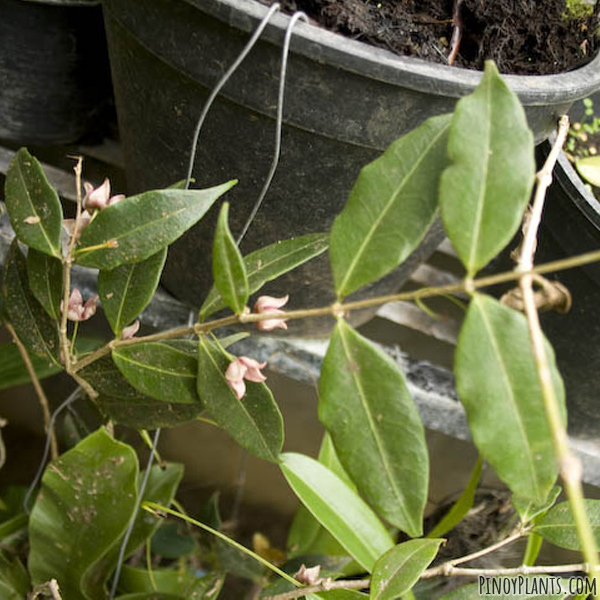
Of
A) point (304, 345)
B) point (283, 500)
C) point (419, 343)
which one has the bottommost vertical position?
point (283, 500)

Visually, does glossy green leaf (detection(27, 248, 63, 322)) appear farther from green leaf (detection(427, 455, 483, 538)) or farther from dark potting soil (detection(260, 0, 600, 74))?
green leaf (detection(427, 455, 483, 538))

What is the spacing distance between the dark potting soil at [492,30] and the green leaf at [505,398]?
1.07ft

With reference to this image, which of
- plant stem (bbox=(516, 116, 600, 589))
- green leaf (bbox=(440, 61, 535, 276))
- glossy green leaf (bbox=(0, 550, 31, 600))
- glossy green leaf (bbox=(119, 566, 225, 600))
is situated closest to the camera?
plant stem (bbox=(516, 116, 600, 589))

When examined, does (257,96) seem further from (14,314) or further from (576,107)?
(576,107)

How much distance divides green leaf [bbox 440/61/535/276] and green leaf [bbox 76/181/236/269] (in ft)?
0.54

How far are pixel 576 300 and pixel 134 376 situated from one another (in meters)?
0.49

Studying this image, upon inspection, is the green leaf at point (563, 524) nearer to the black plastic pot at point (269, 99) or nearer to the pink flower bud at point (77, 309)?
the black plastic pot at point (269, 99)

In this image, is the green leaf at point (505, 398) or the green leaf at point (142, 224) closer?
the green leaf at point (505, 398)

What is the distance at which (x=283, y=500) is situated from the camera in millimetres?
1344

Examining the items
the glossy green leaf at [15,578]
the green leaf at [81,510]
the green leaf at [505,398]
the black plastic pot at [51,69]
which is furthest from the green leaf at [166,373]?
the black plastic pot at [51,69]

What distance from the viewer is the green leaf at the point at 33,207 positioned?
511 millimetres

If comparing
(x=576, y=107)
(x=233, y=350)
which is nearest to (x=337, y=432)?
(x=233, y=350)

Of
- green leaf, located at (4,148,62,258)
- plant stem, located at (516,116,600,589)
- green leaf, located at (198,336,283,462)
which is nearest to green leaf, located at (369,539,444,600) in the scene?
green leaf, located at (198,336,283,462)

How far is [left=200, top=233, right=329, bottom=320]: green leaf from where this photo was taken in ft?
1.71
